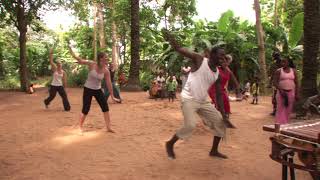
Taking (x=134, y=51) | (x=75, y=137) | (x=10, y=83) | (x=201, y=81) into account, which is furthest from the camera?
(x=10, y=83)

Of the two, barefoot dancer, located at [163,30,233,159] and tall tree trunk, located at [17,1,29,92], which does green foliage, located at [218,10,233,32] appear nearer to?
tall tree trunk, located at [17,1,29,92]

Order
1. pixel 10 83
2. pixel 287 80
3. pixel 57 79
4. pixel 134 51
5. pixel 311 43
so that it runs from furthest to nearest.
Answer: pixel 10 83 → pixel 134 51 → pixel 57 79 → pixel 311 43 → pixel 287 80

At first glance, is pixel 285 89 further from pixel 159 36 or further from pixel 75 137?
pixel 159 36

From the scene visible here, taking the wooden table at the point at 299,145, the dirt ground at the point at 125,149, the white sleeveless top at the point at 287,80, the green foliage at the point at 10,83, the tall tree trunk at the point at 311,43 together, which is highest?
the tall tree trunk at the point at 311,43

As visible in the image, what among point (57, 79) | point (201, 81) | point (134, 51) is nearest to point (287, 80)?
point (201, 81)

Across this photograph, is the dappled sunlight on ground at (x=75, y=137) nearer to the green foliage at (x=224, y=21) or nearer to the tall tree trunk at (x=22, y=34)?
the green foliage at (x=224, y=21)

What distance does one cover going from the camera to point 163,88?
15.2 m

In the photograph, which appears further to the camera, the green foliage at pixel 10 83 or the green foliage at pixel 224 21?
the green foliage at pixel 10 83

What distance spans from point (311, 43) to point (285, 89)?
271 cm

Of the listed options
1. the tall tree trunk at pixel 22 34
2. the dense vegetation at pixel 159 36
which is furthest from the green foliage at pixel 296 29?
the tall tree trunk at pixel 22 34

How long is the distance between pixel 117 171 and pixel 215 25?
538 inches

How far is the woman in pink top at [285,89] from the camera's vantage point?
8.50 metres

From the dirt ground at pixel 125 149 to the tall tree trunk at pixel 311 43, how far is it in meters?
1.30

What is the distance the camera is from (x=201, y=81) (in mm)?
6219
